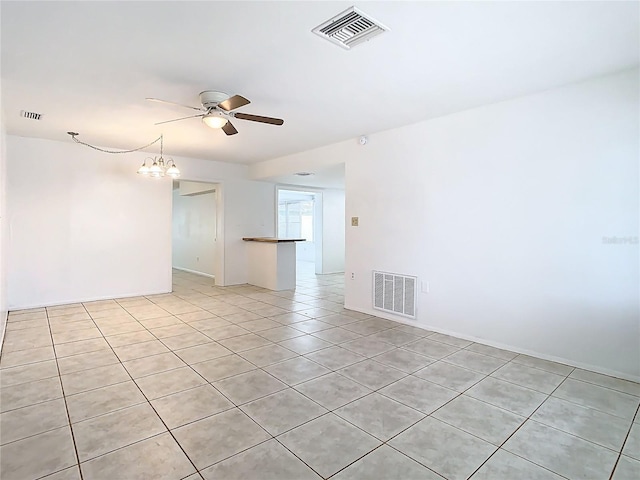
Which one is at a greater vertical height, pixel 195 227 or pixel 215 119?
pixel 215 119

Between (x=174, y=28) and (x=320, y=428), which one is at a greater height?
(x=174, y=28)

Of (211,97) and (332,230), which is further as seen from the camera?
(332,230)

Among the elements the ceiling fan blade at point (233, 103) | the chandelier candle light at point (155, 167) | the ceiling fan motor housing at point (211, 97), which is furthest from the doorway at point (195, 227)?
the ceiling fan blade at point (233, 103)

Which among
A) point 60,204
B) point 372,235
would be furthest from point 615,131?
point 60,204

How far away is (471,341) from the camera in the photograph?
3.79m

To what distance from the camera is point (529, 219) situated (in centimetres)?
334

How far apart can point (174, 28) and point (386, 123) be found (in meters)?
2.71

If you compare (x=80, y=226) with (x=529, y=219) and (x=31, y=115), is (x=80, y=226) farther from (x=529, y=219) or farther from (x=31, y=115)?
(x=529, y=219)

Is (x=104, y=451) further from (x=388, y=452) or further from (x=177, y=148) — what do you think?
(x=177, y=148)

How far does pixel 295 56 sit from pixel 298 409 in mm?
2549

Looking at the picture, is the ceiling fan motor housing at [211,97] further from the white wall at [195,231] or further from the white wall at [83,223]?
the white wall at [195,231]

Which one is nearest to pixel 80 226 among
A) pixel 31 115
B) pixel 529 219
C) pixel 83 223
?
pixel 83 223

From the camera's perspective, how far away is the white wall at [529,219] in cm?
287

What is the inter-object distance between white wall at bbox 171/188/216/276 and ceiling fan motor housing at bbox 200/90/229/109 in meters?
4.67
